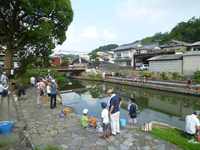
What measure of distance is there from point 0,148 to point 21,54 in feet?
63.8

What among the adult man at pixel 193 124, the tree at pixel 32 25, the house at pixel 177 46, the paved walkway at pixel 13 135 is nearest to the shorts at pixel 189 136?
the adult man at pixel 193 124

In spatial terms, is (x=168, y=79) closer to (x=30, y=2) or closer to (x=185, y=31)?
(x=30, y=2)

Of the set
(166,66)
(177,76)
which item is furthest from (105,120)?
(166,66)

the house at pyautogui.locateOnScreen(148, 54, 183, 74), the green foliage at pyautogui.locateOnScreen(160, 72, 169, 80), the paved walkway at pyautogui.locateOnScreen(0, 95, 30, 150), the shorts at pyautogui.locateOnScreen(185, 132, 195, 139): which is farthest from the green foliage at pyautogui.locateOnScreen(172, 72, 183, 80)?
the paved walkway at pyautogui.locateOnScreen(0, 95, 30, 150)

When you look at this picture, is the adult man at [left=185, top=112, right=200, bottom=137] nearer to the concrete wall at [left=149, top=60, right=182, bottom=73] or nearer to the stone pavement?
the stone pavement

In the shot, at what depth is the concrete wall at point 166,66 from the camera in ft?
108

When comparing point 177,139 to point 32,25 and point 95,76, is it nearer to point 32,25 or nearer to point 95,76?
point 32,25

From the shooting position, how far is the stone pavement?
6973mm

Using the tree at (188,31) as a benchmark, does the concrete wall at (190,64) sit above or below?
below

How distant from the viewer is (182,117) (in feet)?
54.2

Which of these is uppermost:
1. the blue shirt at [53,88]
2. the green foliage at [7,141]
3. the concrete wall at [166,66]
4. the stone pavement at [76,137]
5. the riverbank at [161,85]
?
the concrete wall at [166,66]

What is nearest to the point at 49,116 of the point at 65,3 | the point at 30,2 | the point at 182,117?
the point at 182,117

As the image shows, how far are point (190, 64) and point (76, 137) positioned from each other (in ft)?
88.4

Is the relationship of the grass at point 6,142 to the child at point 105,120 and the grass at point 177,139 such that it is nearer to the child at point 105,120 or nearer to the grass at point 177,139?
the child at point 105,120
